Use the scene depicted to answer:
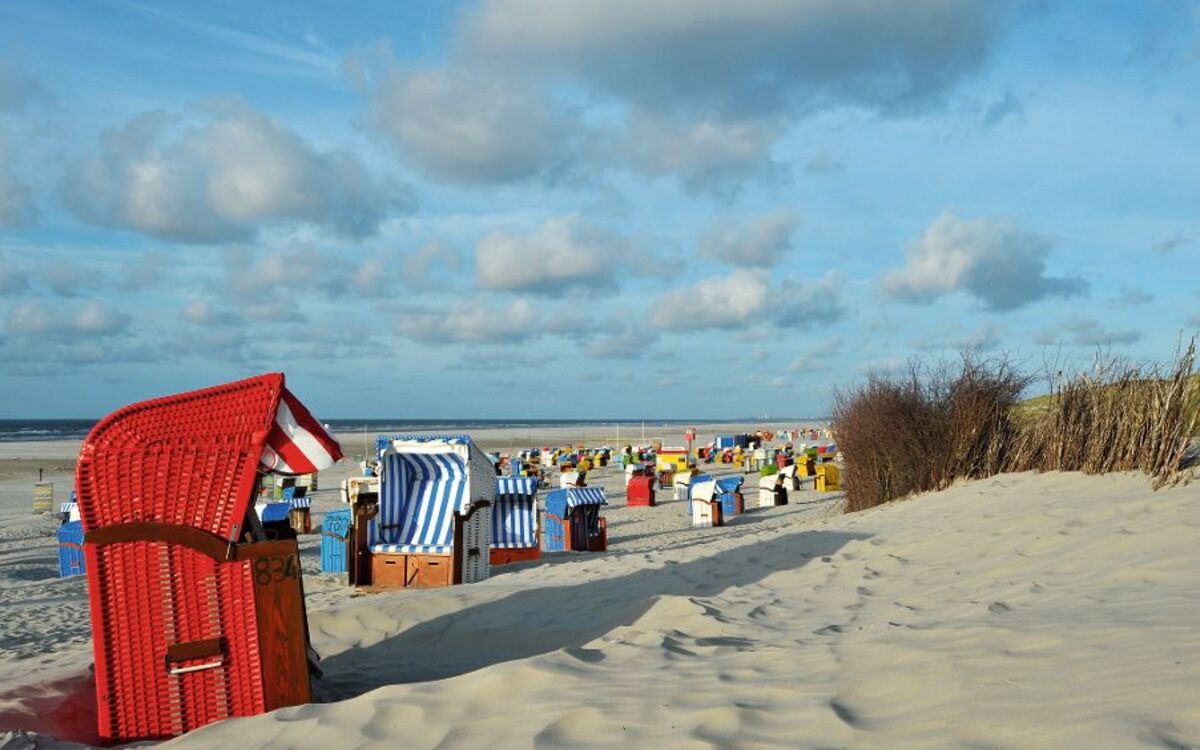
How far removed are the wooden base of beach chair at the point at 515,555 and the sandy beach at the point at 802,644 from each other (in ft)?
9.02

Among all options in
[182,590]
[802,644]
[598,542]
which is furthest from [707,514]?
[182,590]

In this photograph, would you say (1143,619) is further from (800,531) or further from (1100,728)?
(800,531)

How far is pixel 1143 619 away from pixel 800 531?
6373 mm

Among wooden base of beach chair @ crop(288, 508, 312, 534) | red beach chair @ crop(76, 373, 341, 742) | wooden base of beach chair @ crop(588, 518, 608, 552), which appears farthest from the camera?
wooden base of beach chair @ crop(288, 508, 312, 534)

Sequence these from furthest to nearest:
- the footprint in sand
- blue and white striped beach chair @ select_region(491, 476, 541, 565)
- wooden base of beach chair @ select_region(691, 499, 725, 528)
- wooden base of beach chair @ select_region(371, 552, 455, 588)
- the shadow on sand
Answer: wooden base of beach chair @ select_region(691, 499, 725, 528)
blue and white striped beach chair @ select_region(491, 476, 541, 565)
wooden base of beach chair @ select_region(371, 552, 455, 588)
the shadow on sand
the footprint in sand

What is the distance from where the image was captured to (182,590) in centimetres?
441

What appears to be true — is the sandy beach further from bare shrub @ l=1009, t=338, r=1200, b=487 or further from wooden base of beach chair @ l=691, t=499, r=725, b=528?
wooden base of beach chair @ l=691, t=499, r=725, b=528

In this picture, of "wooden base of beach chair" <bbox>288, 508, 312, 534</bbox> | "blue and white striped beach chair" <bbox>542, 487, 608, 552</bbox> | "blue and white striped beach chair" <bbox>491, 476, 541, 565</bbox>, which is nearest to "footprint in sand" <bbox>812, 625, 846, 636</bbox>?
"blue and white striped beach chair" <bbox>491, 476, 541, 565</bbox>

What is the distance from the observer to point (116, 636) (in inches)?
175

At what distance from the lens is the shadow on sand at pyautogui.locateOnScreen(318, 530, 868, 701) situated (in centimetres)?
588

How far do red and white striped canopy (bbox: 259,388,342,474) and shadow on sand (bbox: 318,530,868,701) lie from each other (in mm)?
1460

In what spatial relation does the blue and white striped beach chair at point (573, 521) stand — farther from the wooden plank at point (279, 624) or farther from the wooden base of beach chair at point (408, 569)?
the wooden plank at point (279, 624)

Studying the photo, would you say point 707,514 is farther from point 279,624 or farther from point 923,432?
point 279,624

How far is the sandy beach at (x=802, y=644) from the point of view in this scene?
3014 mm
